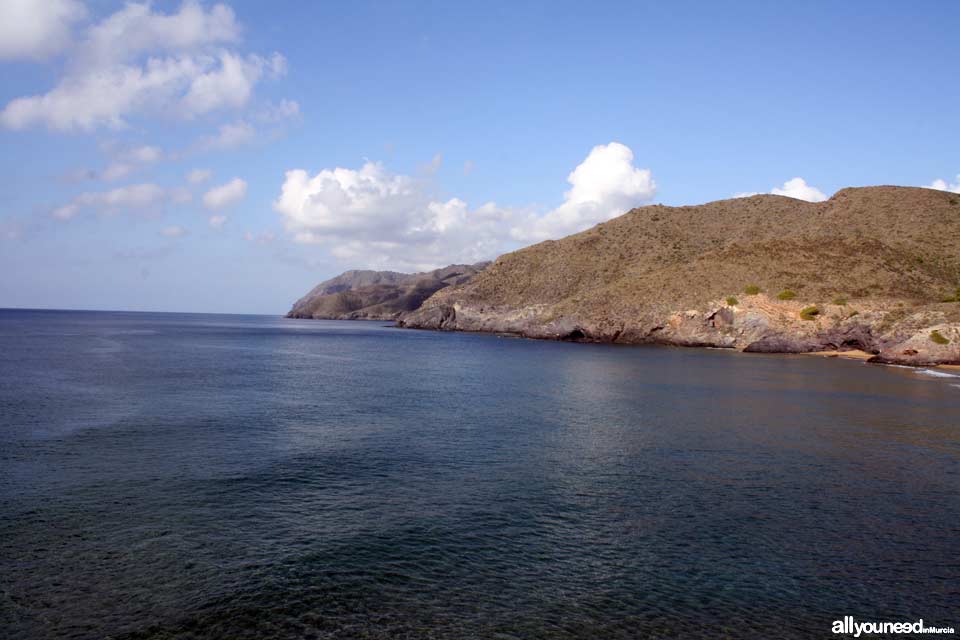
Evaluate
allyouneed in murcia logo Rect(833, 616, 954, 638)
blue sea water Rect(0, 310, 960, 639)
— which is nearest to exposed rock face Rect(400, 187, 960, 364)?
blue sea water Rect(0, 310, 960, 639)

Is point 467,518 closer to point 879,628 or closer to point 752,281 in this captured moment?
point 879,628

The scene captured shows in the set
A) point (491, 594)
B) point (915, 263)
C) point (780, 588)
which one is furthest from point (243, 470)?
point (915, 263)

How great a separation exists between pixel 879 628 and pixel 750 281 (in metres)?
97.4

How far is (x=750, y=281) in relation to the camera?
101812 millimetres

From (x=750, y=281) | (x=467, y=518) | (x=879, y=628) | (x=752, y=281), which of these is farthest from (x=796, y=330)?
(x=879, y=628)

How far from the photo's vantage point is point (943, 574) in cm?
1479

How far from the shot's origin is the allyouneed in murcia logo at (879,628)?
40.5ft

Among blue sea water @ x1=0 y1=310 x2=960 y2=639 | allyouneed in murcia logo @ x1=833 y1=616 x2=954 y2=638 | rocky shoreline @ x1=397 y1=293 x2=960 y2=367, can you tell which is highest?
rocky shoreline @ x1=397 y1=293 x2=960 y2=367

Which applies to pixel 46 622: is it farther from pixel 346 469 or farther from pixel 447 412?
pixel 447 412

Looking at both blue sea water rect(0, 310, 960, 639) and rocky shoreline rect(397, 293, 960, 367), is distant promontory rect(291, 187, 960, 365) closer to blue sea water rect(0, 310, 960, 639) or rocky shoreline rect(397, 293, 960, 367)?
rocky shoreline rect(397, 293, 960, 367)

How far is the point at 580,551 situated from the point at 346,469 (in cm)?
1053

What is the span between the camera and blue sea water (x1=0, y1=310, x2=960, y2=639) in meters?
12.9

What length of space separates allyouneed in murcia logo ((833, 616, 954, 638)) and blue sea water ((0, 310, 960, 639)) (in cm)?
25

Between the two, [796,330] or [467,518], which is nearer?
[467,518]
